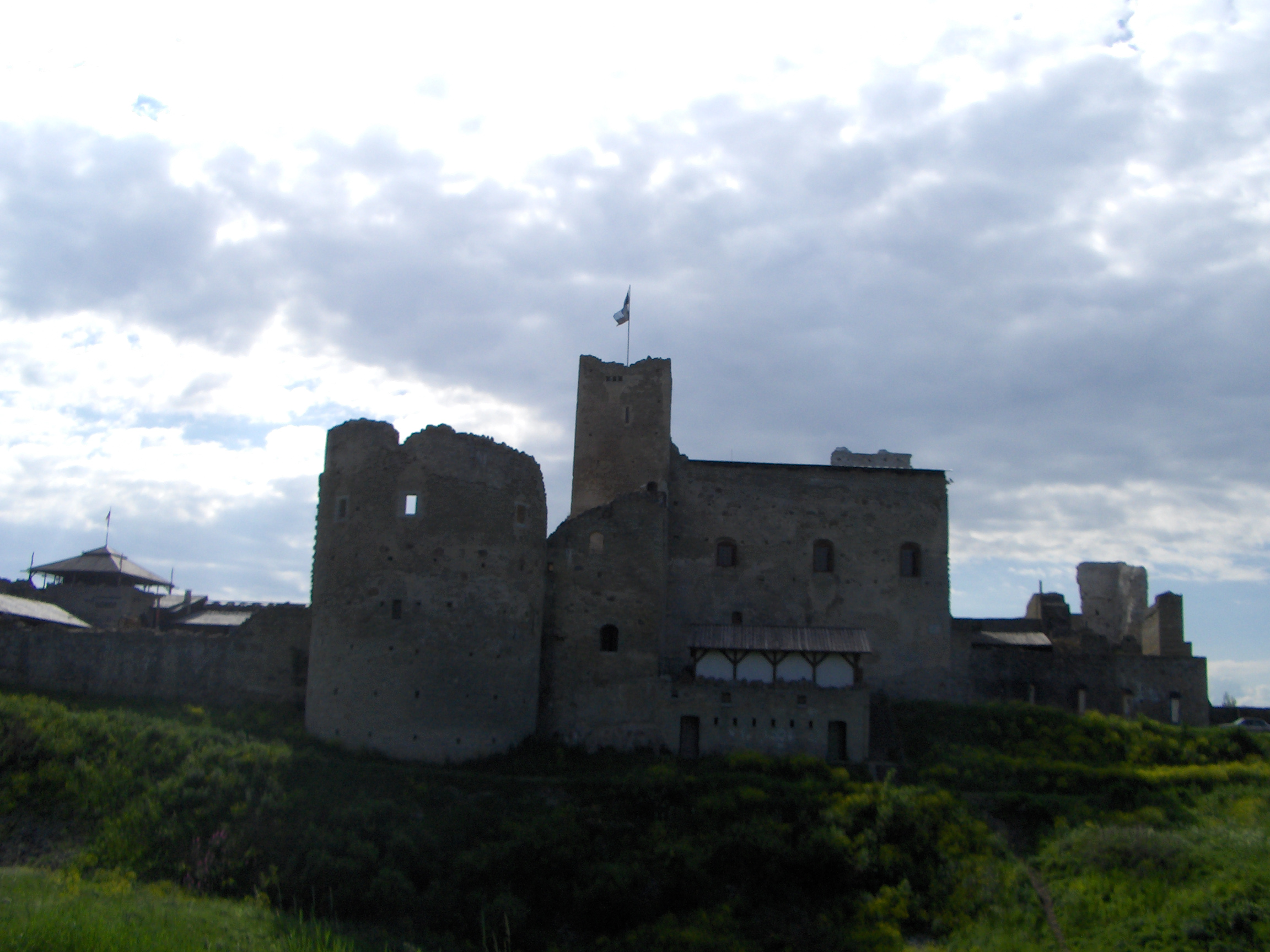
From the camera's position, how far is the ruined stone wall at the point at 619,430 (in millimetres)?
41438

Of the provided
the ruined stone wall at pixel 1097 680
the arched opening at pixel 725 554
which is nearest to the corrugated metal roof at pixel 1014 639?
the ruined stone wall at pixel 1097 680

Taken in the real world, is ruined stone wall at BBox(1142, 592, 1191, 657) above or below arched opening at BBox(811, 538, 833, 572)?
below

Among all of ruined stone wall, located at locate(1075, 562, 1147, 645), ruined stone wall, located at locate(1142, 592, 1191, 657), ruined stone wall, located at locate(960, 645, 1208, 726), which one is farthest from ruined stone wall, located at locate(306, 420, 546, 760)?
ruined stone wall, located at locate(1075, 562, 1147, 645)

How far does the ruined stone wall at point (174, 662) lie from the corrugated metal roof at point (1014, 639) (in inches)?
1212

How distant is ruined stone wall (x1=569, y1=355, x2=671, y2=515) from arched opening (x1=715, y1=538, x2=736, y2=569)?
11.4 feet

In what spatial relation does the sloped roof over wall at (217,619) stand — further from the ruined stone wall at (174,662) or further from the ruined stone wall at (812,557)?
the ruined stone wall at (812,557)

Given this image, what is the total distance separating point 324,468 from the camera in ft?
110

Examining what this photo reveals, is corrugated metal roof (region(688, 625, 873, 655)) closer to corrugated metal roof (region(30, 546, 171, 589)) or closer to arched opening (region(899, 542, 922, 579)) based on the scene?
arched opening (region(899, 542, 922, 579))

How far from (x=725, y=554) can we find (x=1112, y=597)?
2808cm

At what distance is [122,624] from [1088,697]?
146 ft

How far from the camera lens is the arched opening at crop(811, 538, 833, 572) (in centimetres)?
4116

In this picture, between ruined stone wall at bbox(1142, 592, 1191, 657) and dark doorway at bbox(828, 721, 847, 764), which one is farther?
ruined stone wall at bbox(1142, 592, 1191, 657)

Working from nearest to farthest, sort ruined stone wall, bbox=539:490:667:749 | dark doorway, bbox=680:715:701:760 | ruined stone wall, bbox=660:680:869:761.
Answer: ruined stone wall, bbox=660:680:869:761
dark doorway, bbox=680:715:701:760
ruined stone wall, bbox=539:490:667:749

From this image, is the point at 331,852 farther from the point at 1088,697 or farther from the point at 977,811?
the point at 1088,697
